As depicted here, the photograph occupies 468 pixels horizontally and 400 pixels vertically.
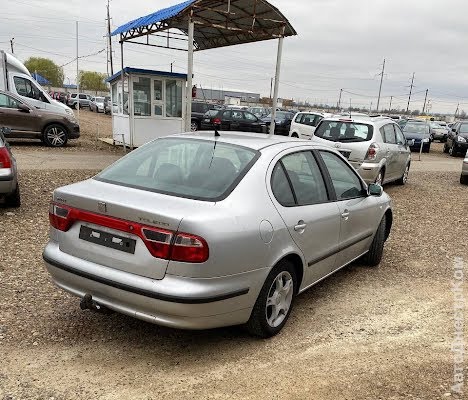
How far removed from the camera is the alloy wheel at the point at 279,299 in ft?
11.5

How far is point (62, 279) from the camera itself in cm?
336

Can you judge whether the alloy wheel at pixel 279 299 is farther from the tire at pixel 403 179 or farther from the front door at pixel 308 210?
the tire at pixel 403 179

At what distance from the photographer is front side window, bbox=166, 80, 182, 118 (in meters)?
14.7

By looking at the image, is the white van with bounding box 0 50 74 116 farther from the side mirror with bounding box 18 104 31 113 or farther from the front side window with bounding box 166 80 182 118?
the front side window with bounding box 166 80 182 118

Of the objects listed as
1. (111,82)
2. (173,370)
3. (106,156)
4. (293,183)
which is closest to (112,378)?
(173,370)

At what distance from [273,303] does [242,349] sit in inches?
16.6

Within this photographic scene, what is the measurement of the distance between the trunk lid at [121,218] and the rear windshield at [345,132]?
7564mm

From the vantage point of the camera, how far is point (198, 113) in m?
25.8

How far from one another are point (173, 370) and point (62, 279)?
3.51 ft

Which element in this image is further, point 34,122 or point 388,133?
point 34,122

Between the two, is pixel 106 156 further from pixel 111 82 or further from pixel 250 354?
pixel 250 354

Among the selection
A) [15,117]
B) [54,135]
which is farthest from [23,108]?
[54,135]

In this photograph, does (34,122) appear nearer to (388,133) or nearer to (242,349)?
(388,133)

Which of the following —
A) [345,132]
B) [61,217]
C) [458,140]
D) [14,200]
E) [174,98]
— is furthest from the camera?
[458,140]
